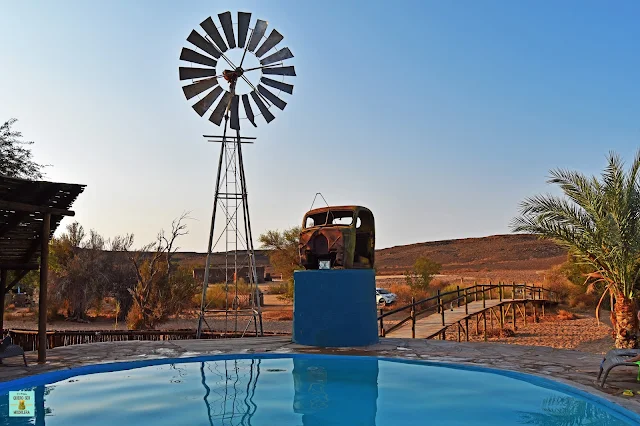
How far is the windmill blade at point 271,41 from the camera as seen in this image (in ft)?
42.5

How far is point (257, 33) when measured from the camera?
12.9 m

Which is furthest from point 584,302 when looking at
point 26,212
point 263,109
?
point 26,212

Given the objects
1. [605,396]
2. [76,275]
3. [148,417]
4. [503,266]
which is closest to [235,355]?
[148,417]

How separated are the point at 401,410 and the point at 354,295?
3456 mm

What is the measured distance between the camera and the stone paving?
24.1 ft

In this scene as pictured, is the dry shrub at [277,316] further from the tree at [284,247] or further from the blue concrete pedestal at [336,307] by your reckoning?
the blue concrete pedestal at [336,307]

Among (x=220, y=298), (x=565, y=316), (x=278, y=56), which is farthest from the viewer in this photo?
(x=220, y=298)

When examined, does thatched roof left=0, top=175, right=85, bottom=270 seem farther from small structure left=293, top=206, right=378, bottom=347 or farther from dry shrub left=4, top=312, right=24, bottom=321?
dry shrub left=4, top=312, right=24, bottom=321

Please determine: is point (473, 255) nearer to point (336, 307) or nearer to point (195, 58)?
point (195, 58)

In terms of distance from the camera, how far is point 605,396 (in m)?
6.12

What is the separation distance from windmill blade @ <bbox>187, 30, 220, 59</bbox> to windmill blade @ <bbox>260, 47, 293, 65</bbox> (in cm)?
110

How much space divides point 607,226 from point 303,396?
7.60 meters

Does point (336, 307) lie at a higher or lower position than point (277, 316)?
higher

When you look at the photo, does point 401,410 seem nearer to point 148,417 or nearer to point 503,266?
point 148,417
